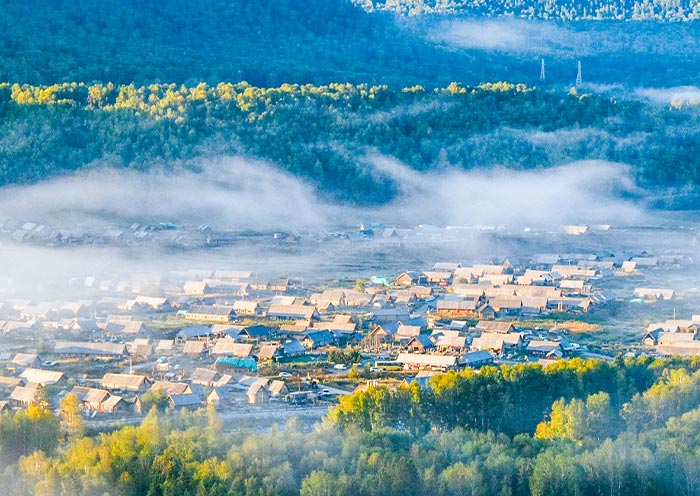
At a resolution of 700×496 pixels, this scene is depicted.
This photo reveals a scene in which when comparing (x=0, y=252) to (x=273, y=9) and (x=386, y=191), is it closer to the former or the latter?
(x=386, y=191)

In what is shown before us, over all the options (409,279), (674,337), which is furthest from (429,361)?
(409,279)

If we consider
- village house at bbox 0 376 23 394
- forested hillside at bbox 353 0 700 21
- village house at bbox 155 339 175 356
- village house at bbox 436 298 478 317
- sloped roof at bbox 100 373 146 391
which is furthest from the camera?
forested hillside at bbox 353 0 700 21

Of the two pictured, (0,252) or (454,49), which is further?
(454,49)

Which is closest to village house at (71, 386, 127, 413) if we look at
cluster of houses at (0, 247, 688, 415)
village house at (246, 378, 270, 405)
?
cluster of houses at (0, 247, 688, 415)

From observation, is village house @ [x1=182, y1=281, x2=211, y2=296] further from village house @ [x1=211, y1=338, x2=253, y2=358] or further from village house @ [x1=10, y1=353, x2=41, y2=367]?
village house @ [x1=10, y1=353, x2=41, y2=367]

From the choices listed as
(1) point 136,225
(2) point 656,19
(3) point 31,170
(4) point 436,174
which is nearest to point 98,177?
(3) point 31,170
